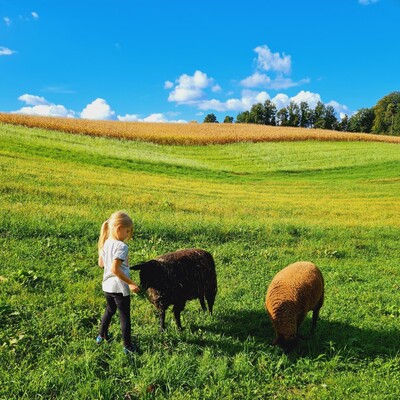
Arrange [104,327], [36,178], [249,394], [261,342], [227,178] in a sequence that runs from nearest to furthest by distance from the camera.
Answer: [249,394]
[104,327]
[261,342]
[36,178]
[227,178]

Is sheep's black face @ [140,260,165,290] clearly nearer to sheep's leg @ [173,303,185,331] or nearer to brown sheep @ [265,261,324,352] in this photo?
sheep's leg @ [173,303,185,331]

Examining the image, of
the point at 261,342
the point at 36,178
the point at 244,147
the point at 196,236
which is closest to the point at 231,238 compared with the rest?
the point at 196,236

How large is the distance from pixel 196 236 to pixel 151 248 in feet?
6.19

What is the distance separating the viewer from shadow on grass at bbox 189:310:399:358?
600cm

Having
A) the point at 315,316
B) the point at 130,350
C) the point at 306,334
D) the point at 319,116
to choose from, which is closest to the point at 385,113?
the point at 319,116

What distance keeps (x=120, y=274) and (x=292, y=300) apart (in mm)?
2823

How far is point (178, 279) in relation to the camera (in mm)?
6254

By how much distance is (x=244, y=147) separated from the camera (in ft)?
175

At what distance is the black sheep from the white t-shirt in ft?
1.03

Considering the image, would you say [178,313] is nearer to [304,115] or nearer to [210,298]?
[210,298]

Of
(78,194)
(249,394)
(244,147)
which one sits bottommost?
(249,394)

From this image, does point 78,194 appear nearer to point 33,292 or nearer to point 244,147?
point 33,292

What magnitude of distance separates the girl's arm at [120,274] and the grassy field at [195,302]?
103 centimetres

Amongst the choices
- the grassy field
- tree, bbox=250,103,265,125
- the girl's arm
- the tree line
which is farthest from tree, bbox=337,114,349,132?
the girl's arm
